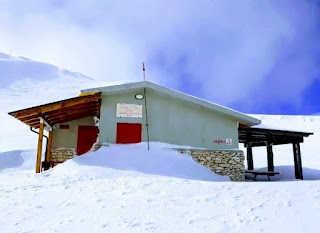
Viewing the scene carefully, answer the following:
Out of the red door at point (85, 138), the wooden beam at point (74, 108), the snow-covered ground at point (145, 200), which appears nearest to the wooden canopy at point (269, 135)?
the snow-covered ground at point (145, 200)

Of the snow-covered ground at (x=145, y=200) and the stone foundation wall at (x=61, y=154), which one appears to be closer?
the snow-covered ground at (x=145, y=200)

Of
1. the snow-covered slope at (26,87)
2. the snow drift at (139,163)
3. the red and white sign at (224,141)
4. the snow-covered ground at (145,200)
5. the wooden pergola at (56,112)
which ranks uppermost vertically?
the snow-covered slope at (26,87)

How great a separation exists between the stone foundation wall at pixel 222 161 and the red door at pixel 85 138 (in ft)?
16.5

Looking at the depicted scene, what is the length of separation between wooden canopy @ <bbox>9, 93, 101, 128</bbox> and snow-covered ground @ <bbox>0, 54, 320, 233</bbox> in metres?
2.11

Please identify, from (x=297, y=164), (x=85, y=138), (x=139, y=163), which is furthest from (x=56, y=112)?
(x=297, y=164)

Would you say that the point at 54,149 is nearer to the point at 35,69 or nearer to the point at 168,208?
the point at 168,208

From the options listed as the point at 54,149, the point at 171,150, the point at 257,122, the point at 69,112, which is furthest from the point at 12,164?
the point at 257,122

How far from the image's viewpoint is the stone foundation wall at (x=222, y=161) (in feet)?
43.3

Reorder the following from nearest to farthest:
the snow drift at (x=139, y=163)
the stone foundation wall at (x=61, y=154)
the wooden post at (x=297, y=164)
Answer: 1. the snow drift at (x=139, y=163)
2. the stone foundation wall at (x=61, y=154)
3. the wooden post at (x=297, y=164)

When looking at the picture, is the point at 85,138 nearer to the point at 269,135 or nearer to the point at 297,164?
the point at 269,135

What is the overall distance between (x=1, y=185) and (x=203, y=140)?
7955 millimetres

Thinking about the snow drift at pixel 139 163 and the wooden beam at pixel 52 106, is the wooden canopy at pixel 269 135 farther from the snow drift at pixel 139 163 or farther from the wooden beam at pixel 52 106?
the wooden beam at pixel 52 106

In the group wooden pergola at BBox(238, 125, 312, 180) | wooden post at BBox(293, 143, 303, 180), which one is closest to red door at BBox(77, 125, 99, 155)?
wooden pergola at BBox(238, 125, 312, 180)

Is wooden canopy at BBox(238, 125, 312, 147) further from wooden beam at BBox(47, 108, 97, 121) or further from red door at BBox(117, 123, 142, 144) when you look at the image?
wooden beam at BBox(47, 108, 97, 121)
